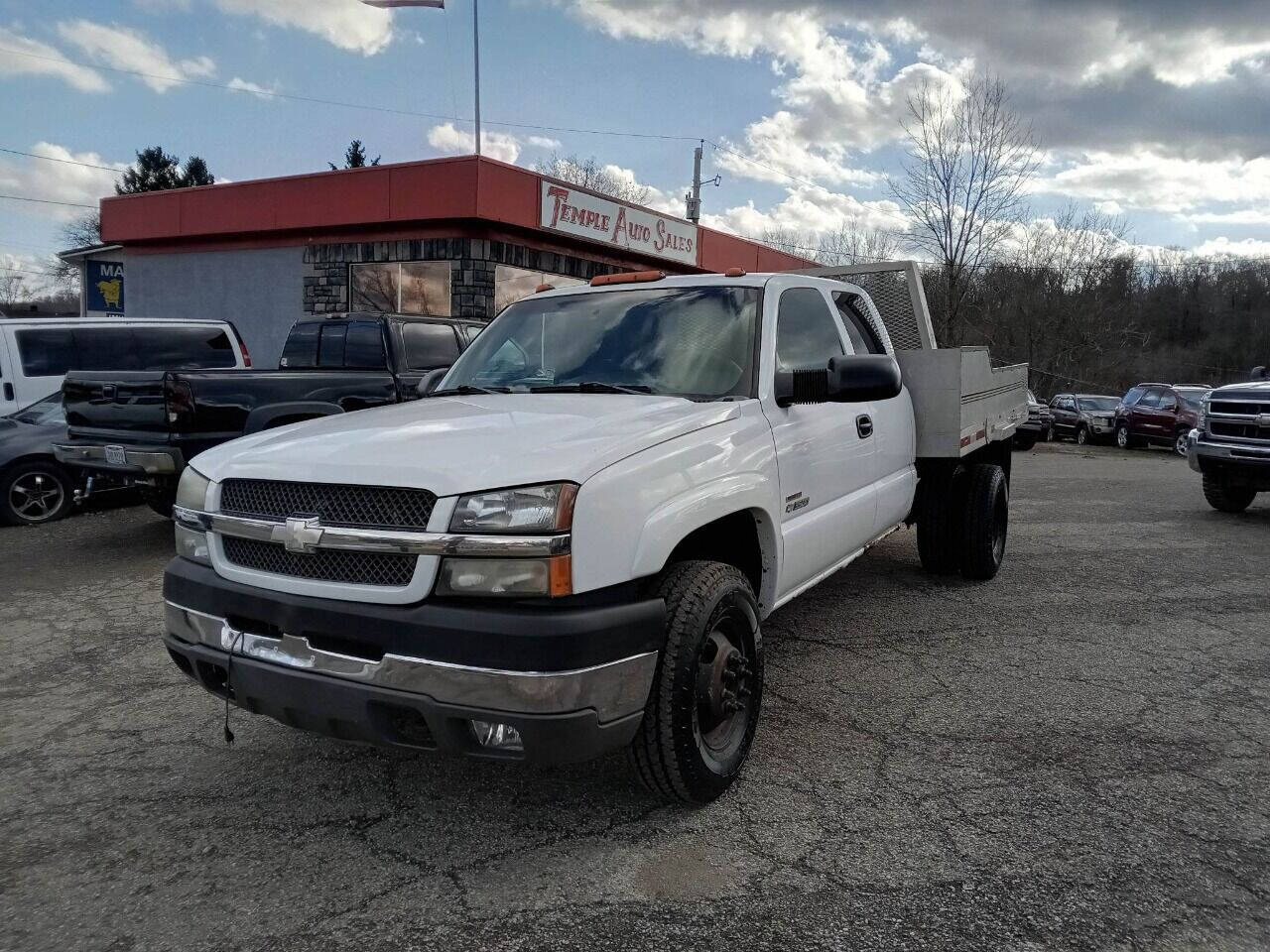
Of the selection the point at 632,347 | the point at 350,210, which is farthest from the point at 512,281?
the point at 632,347

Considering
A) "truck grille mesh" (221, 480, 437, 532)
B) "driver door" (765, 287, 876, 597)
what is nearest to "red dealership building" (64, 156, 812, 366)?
"driver door" (765, 287, 876, 597)

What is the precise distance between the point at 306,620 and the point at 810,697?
2.42m

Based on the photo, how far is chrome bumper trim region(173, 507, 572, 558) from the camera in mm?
2451

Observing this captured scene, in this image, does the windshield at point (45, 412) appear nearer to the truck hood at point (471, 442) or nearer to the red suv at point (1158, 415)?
the truck hood at point (471, 442)

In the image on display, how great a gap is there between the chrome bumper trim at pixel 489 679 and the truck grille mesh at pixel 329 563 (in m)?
0.20

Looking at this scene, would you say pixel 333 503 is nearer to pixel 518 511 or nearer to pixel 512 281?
pixel 518 511

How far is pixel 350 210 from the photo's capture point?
16.7 meters

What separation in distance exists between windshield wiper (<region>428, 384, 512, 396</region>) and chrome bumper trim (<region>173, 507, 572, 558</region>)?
1357mm

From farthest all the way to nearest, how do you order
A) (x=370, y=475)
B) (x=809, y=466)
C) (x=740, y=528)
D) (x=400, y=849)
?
(x=809, y=466), (x=740, y=528), (x=400, y=849), (x=370, y=475)

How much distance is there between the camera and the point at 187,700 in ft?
13.7

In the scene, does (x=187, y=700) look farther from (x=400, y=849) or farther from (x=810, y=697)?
(x=810, y=697)

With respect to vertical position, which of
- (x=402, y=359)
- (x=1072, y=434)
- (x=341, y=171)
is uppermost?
(x=341, y=171)

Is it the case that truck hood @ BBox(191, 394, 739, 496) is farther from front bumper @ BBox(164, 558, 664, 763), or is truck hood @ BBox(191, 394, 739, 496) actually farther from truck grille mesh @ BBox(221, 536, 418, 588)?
front bumper @ BBox(164, 558, 664, 763)

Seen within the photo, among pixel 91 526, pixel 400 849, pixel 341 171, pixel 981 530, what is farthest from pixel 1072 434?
pixel 400 849
